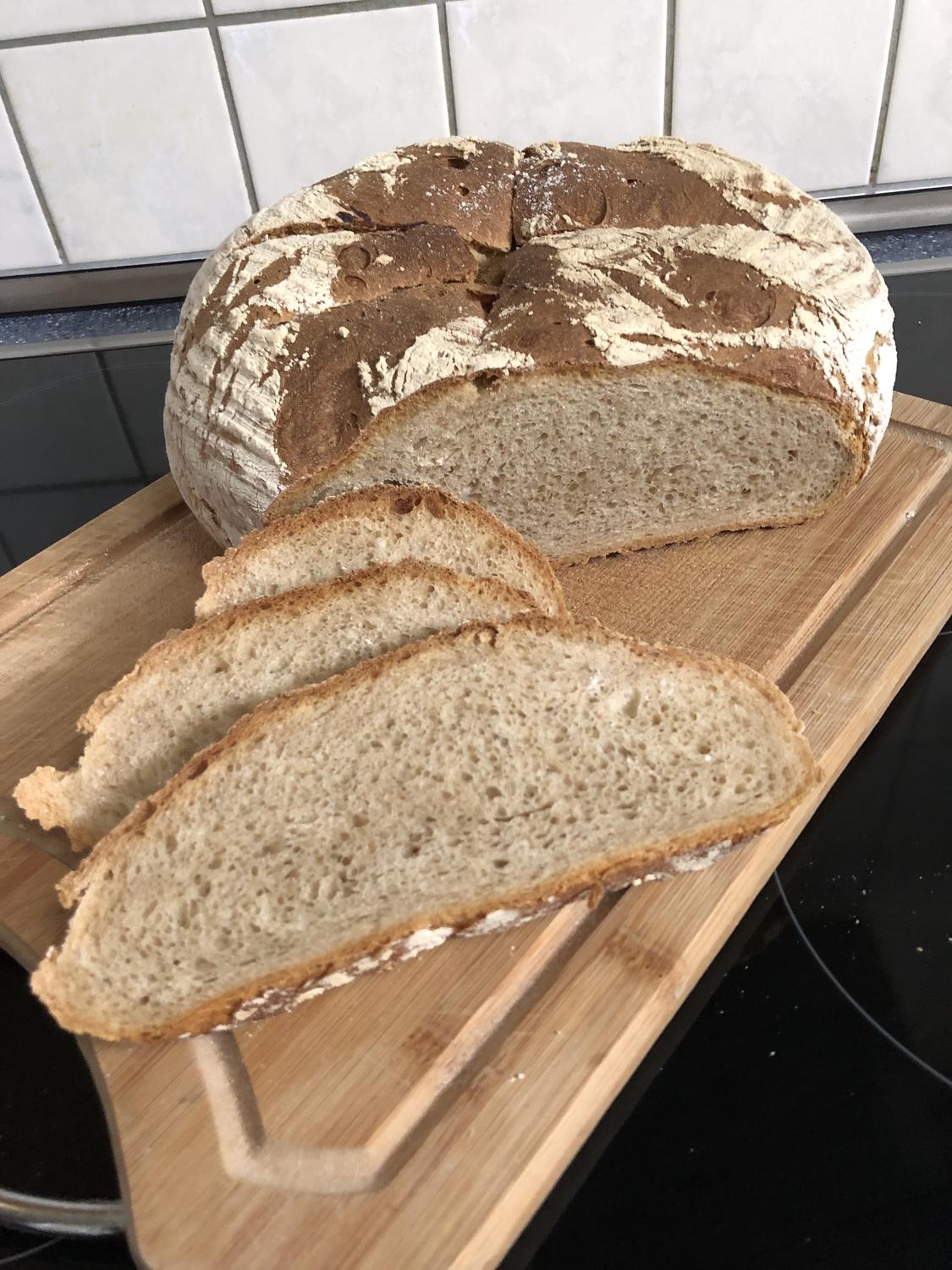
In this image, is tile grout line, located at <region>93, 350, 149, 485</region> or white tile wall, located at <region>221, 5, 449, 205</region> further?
white tile wall, located at <region>221, 5, 449, 205</region>

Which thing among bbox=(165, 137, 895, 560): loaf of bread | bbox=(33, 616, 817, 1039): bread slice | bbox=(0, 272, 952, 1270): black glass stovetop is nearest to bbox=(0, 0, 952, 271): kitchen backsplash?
bbox=(165, 137, 895, 560): loaf of bread

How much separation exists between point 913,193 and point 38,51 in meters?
2.87

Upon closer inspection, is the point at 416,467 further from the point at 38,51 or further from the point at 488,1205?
the point at 38,51

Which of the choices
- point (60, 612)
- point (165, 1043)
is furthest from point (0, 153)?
point (165, 1043)

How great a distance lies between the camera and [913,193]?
138 inches

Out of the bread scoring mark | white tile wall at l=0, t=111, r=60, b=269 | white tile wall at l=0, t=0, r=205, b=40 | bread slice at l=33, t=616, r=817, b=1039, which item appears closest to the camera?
bread slice at l=33, t=616, r=817, b=1039

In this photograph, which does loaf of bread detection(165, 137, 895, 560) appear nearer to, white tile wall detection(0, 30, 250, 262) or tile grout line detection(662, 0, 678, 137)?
tile grout line detection(662, 0, 678, 137)

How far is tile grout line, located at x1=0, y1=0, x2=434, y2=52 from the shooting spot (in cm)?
301

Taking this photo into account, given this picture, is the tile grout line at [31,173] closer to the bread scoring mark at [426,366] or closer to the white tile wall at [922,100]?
the bread scoring mark at [426,366]

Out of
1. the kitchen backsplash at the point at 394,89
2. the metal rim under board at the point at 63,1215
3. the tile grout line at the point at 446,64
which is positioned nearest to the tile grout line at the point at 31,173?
the kitchen backsplash at the point at 394,89

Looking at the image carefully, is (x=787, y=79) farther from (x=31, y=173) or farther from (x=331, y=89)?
(x=31, y=173)

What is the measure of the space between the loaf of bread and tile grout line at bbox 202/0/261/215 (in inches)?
43.5

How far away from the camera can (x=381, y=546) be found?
2.01 m

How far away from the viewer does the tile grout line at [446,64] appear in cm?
307
